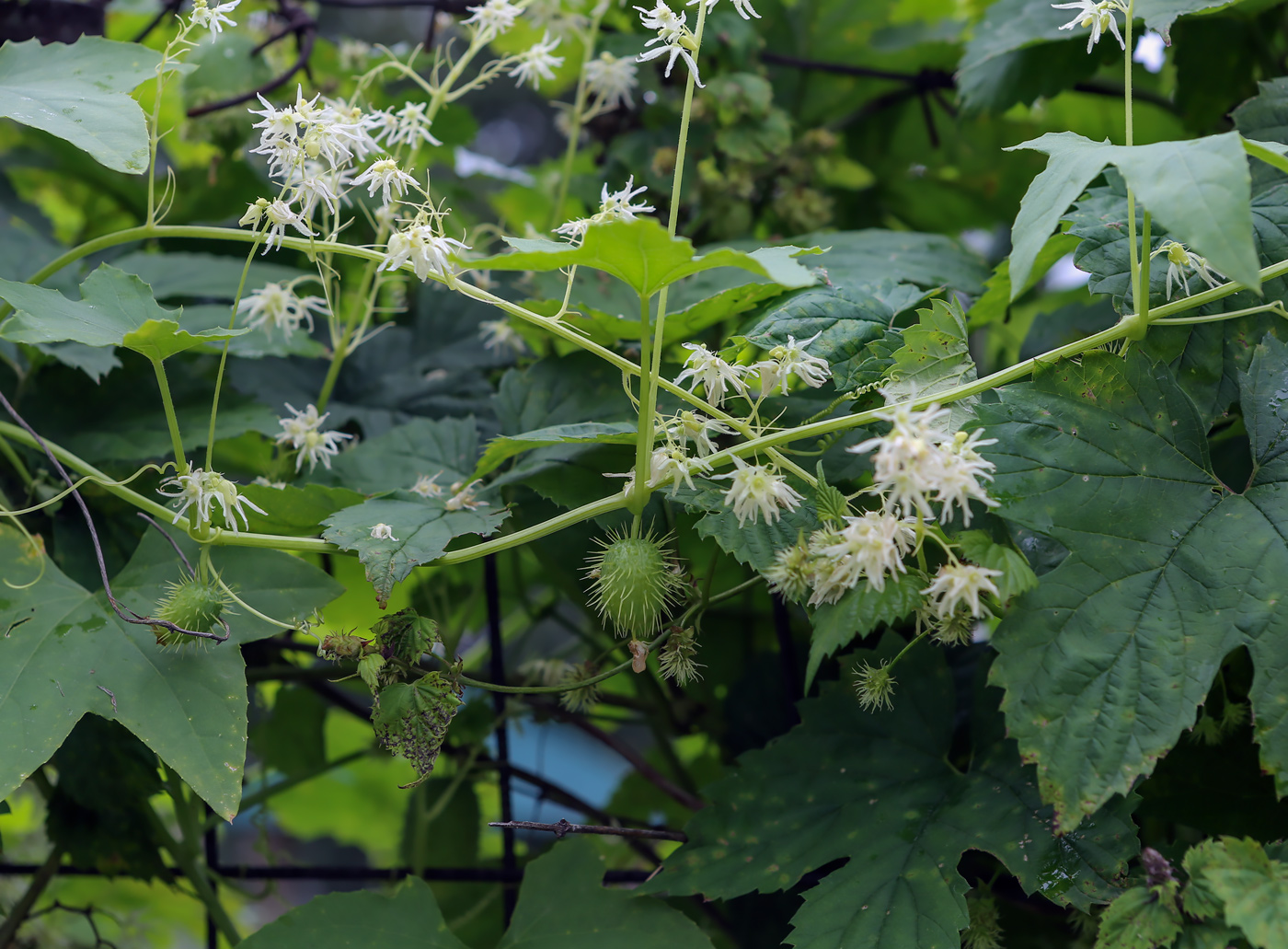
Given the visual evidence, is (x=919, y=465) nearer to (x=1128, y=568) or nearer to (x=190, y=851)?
(x=1128, y=568)

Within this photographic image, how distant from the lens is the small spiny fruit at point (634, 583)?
77 centimetres

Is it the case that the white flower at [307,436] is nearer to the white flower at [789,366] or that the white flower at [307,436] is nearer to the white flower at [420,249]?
the white flower at [420,249]

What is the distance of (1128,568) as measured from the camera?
74 cm

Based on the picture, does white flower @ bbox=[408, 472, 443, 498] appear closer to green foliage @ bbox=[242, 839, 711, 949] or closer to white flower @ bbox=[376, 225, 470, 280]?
white flower @ bbox=[376, 225, 470, 280]

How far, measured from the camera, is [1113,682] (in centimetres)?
70

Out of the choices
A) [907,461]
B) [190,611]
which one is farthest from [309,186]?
[907,461]

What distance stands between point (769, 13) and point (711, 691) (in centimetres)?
103

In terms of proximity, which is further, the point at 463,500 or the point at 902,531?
the point at 463,500

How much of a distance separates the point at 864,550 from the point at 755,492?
11cm

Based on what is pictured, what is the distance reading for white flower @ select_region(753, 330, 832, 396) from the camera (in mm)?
780

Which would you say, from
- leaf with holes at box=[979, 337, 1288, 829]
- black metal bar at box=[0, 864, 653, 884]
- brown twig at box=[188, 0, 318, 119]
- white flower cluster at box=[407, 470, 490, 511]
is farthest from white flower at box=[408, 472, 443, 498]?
brown twig at box=[188, 0, 318, 119]

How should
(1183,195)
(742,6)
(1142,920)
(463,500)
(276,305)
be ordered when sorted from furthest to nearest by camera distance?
(276,305) < (463,500) < (742,6) < (1142,920) < (1183,195)

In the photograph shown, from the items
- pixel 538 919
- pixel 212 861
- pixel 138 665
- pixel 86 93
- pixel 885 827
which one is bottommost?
pixel 212 861

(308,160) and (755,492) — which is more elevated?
(308,160)
